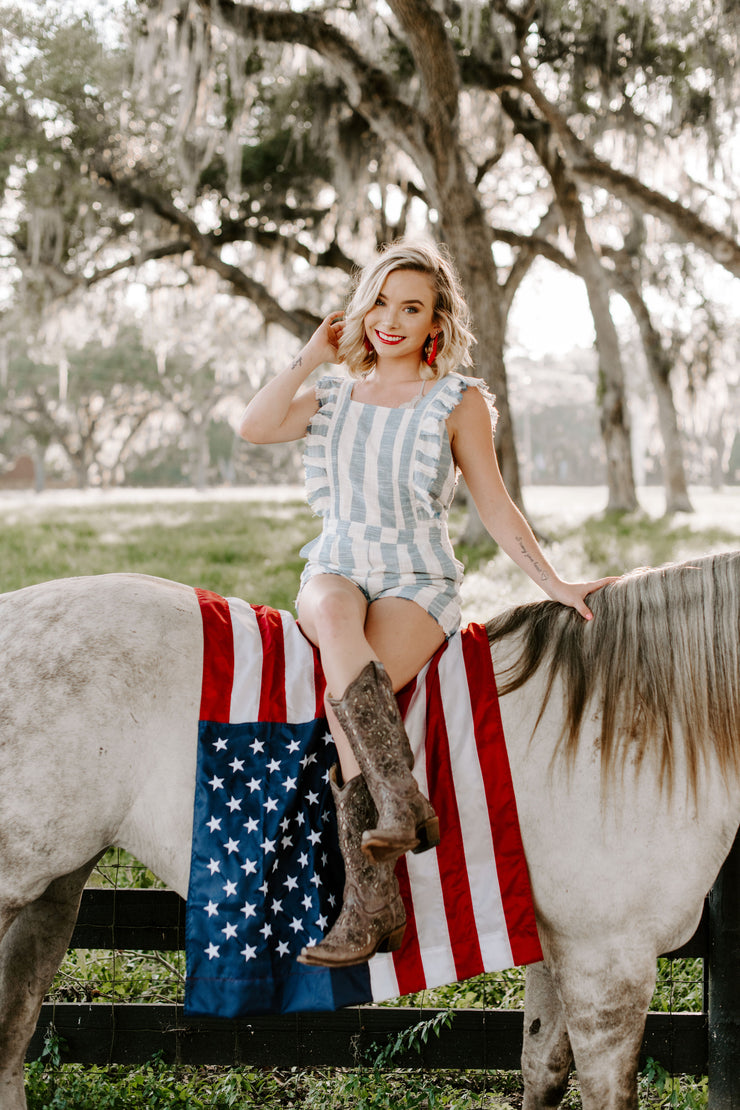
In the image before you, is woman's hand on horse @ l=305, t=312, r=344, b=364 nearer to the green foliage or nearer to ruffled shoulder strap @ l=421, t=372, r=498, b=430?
ruffled shoulder strap @ l=421, t=372, r=498, b=430

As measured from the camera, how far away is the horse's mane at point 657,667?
208 cm

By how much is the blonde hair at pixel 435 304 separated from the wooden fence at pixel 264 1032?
1.88m

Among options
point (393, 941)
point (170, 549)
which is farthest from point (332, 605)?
point (170, 549)

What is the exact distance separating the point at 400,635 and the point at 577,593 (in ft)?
1.60

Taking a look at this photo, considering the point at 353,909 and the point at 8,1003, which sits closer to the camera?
the point at 353,909

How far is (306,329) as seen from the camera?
15562mm

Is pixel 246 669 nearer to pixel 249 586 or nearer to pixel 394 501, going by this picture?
pixel 394 501

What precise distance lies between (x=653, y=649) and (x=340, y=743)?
81cm

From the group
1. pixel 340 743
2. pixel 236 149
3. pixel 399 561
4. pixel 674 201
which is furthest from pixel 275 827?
pixel 674 201

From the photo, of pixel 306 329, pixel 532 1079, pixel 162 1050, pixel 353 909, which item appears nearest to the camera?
pixel 353 909

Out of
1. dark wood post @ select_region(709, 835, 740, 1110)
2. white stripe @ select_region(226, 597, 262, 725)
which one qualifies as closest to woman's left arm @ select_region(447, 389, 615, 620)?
white stripe @ select_region(226, 597, 262, 725)

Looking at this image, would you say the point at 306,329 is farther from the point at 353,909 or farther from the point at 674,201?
the point at 353,909

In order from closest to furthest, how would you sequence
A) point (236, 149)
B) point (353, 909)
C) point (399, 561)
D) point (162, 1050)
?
point (353, 909)
point (399, 561)
point (162, 1050)
point (236, 149)

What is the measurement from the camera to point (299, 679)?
217cm
